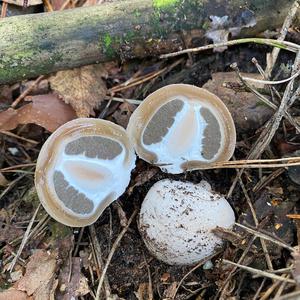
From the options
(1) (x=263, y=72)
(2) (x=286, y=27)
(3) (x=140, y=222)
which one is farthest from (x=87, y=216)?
(2) (x=286, y=27)

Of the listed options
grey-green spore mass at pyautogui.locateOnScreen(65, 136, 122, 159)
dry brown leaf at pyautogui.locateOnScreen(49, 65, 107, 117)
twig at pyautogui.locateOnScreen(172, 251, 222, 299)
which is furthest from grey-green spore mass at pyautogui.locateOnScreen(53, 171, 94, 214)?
twig at pyautogui.locateOnScreen(172, 251, 222, 299)

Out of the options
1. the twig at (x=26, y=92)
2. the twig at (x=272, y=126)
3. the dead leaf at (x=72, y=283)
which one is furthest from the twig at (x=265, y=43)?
the dead leaf at (x=72, y=283)

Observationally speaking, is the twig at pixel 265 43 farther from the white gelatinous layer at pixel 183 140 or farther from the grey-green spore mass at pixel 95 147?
the grey-green spore mass at pixel 95 147

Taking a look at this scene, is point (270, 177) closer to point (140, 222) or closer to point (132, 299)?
point (140, 222)

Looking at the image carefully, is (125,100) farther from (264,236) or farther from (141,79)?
(264,236)

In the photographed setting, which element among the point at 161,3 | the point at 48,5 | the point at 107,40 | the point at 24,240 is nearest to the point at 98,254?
the point at 24,240

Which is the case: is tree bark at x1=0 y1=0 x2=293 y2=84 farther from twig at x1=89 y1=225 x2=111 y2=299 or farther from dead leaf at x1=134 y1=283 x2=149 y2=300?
dead leaf at x1=134 y1=283 x2=149 y2=300
